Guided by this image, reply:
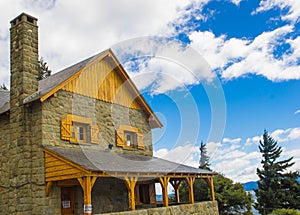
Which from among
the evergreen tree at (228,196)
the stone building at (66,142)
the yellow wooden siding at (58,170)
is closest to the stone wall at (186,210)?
the stone building at (66,142)

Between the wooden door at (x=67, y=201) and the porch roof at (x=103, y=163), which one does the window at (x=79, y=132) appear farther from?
the wooden door at (x=67, y=201)

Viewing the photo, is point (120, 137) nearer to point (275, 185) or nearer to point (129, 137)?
point (129, 137)

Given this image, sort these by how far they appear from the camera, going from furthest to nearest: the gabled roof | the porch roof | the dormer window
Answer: the dormer window < the gabled roof < the porch roof

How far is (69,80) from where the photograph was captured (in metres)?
11.9

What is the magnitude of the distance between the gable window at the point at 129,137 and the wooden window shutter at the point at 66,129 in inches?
97.3

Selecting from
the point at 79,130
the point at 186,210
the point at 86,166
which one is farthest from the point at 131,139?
the point at 86,166

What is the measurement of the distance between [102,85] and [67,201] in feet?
14.9

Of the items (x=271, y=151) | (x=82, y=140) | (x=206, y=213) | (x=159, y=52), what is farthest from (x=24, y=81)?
(x=271, y=151)

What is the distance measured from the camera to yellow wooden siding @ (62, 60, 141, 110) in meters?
12.5

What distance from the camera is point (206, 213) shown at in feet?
44.4

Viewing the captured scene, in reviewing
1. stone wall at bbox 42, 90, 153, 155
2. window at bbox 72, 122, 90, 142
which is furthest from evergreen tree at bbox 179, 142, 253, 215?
window at bbox 72, 122, 90, 142

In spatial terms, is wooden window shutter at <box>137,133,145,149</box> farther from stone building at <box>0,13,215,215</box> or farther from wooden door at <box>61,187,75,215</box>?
wooden door at <box>61,187,75,215</box>

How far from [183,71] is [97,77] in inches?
145

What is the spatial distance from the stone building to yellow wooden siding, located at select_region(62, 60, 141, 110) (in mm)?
35
